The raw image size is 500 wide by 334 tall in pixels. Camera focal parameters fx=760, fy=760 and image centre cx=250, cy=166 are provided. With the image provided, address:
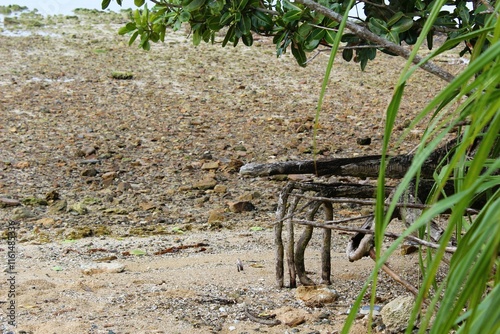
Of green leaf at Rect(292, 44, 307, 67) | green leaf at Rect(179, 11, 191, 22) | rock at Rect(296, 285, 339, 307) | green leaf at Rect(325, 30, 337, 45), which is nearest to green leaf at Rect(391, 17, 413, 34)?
green leaf at Rect(325, 30, 337, 45)

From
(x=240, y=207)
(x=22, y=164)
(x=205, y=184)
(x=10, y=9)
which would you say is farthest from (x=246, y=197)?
(x=10, y=9)

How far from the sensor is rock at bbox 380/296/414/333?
7.78 ft

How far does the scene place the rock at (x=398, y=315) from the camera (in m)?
2.37

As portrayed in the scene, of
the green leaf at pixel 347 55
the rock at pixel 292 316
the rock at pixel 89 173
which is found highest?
the green leaf at pixel 347 55

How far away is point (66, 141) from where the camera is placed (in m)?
6.21

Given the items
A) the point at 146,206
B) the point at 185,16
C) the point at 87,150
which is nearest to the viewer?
the point at 185,16

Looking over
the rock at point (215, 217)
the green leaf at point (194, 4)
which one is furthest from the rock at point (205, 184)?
the green leaf at point (194, 4)

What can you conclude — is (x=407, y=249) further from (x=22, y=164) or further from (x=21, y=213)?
(x=22, y=164)

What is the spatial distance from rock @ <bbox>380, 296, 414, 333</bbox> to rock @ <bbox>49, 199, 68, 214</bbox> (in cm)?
285

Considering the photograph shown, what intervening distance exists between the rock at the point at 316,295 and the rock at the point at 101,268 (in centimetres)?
98

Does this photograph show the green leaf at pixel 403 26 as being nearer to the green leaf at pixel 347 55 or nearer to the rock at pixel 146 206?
the green leaf at pixel 347 55

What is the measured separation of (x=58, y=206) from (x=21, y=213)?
244 millimetres

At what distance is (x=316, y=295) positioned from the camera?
274cm

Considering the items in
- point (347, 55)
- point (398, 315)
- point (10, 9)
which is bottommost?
point (398, 315)
